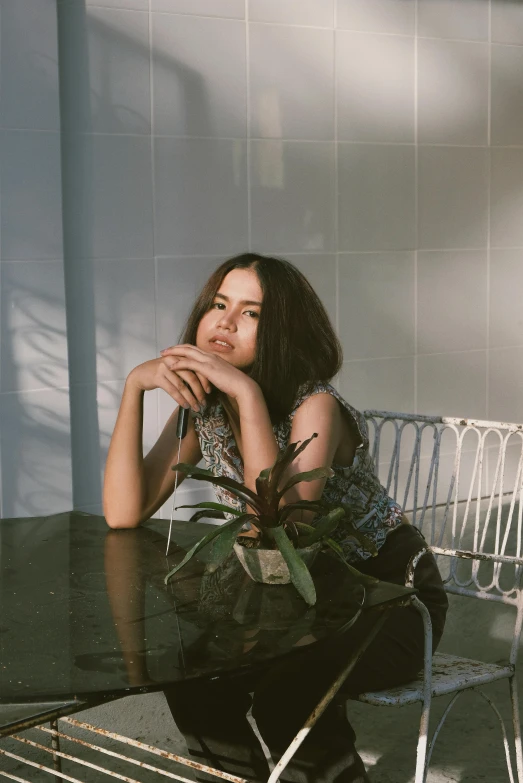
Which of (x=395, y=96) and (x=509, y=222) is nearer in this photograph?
(x=395, y=96)

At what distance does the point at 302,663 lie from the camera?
1.73 m

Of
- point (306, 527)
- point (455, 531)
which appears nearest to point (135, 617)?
point (306, 527)

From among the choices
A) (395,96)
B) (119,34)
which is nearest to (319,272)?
(395,96)

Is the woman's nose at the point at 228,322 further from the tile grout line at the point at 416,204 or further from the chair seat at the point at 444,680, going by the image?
the tile grout line at the point at 416,204

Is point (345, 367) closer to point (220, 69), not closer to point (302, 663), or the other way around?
point (220, 69)

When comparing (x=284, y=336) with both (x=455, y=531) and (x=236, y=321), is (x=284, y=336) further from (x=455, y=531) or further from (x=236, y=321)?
(x=455, y=531)

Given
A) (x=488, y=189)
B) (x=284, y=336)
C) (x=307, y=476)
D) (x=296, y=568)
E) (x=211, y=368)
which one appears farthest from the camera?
(x=488, y=189)

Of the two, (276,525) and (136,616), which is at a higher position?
(276,525)

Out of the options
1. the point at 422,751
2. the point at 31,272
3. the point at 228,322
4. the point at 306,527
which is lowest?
the point at 422,751

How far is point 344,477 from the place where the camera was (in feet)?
6.54

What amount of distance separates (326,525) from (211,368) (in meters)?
0.45

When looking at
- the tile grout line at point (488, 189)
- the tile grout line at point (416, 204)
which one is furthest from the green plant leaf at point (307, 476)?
the tile grout line at point (488, 189)

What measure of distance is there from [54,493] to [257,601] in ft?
5.15

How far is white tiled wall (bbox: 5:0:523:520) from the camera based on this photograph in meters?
2.88
